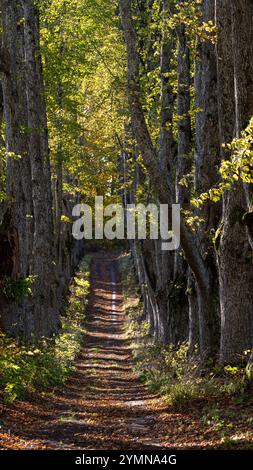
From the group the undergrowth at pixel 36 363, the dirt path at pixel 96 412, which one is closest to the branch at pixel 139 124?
the dirt path at pixel 96 412

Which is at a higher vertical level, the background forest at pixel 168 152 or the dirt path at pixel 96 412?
the background forest at pixel 168 152

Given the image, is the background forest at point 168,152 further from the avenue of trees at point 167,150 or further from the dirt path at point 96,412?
the dirt path at point 96,412

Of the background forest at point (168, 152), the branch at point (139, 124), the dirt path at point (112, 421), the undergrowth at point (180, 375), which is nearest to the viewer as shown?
the dirt path at point (112, 421)

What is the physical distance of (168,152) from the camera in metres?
20.9

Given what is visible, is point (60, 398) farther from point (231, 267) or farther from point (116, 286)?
point (116, 286)

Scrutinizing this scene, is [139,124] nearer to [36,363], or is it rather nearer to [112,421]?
[112,421]

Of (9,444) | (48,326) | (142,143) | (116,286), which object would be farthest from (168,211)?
(116,286)

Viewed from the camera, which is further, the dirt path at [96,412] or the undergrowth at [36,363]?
the undergrowth at [36,363]

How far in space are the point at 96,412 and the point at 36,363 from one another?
3.76 metres

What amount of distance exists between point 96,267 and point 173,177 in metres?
39.8

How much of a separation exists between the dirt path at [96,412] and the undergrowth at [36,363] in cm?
32

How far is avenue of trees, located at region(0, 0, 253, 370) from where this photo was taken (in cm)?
A: 1222

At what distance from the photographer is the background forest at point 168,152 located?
12.2 metres

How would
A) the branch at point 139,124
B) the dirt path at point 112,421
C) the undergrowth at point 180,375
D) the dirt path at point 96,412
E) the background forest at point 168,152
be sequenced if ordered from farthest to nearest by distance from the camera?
the branch at point 139,124 < the background forest at point 168,152 < the undergrowth at point 180,375 < the dirt path at point 96,412 < the dirt path at point 112,421
